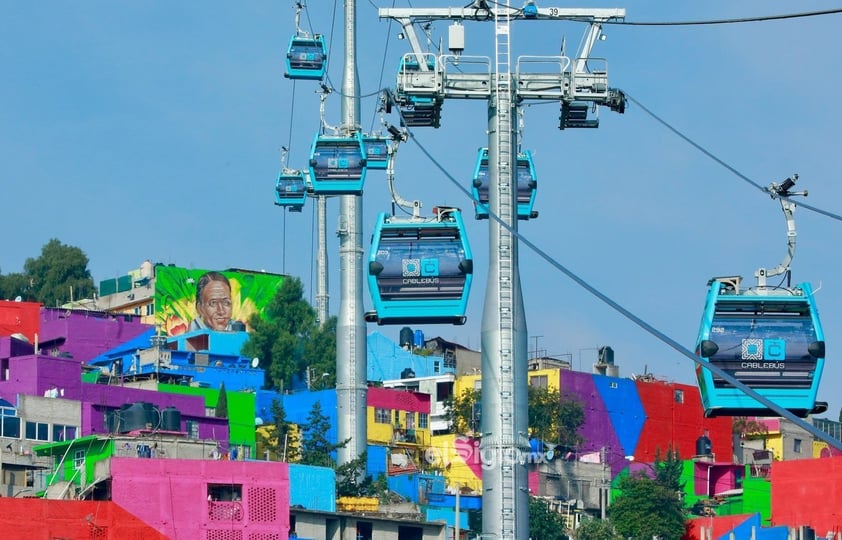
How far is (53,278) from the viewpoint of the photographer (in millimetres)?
130125

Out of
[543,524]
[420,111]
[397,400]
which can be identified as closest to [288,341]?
[397,400]

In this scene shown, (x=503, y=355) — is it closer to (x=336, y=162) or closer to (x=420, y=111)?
(x=420, y=111)

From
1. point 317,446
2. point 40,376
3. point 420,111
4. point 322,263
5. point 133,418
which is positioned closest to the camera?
point 420,111

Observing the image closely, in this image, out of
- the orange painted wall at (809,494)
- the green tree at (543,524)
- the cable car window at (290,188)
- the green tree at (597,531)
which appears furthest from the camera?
the cable car window at (290,188)

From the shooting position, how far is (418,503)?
73312 mm

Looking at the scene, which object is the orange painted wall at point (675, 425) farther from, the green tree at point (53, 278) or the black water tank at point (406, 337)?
the green tree at point (53, 278)

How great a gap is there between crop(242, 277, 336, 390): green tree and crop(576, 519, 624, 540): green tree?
3009cm

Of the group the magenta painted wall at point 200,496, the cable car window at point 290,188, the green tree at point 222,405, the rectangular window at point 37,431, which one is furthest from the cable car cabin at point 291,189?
the magenta painted wall at point 200,496

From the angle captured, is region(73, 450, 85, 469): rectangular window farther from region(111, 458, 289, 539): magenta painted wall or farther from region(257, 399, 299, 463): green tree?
region(257, 399, 299, 463): green tree

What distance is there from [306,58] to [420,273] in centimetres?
3835

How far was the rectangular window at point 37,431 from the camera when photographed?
69312 millimetres

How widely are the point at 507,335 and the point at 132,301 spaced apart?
8215 centimetres

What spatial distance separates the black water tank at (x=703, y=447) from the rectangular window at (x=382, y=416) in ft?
49.1

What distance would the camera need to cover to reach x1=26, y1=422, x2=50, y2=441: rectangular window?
227 ft
